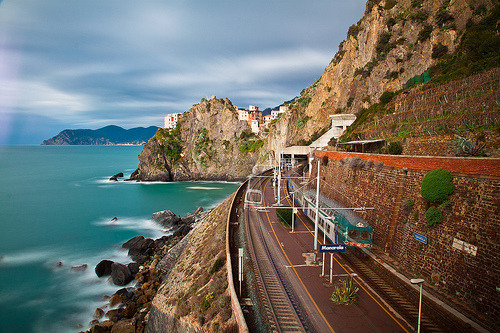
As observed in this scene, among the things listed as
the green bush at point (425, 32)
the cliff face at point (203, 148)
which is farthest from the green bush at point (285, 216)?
the cliff face at point (203, 148)

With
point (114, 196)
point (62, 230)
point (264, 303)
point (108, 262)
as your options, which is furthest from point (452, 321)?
point (114, 196)

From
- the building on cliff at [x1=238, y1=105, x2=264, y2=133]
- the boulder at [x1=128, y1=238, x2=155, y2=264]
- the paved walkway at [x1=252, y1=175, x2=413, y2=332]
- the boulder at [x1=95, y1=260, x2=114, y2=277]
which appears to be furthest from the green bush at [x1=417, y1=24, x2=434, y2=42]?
the building on cliff at [x1=238, y1=105, x2=264, y2=133]

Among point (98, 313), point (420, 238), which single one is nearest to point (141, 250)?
point (98, 313)

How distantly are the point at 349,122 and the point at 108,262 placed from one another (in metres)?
37.7

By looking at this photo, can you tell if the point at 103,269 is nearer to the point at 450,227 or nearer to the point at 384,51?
the point at 450,227

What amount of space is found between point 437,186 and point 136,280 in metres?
23.1

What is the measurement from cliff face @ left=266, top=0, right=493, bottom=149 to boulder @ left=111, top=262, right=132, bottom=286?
37570 mm

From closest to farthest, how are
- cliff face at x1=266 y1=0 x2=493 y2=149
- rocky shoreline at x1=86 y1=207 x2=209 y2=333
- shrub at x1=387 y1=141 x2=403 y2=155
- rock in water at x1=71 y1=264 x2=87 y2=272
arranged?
1. rocky shoreline at x1=86 y1=207 x2=209 y2=333
2. shrub at x1=387 y1=141 x2=403 y2=155
3. rock in water at x1=71 y1=264 x2=87 y2=272
4. cliff face at x1=266 y1=0 x2=493 y2=149

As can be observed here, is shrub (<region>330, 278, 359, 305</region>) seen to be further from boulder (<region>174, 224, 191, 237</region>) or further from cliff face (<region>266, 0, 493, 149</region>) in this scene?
cliff face (<region>266, 0, 493, 149</region>)

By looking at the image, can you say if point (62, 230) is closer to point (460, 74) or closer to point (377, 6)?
point (460, 74)

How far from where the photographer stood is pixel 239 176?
77.1 m

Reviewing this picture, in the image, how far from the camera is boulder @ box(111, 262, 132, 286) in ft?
70.6

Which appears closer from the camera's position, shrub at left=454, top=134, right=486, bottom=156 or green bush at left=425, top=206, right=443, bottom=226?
green bush at left=425, top=206, right=443, bottom=226

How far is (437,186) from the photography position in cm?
1109
